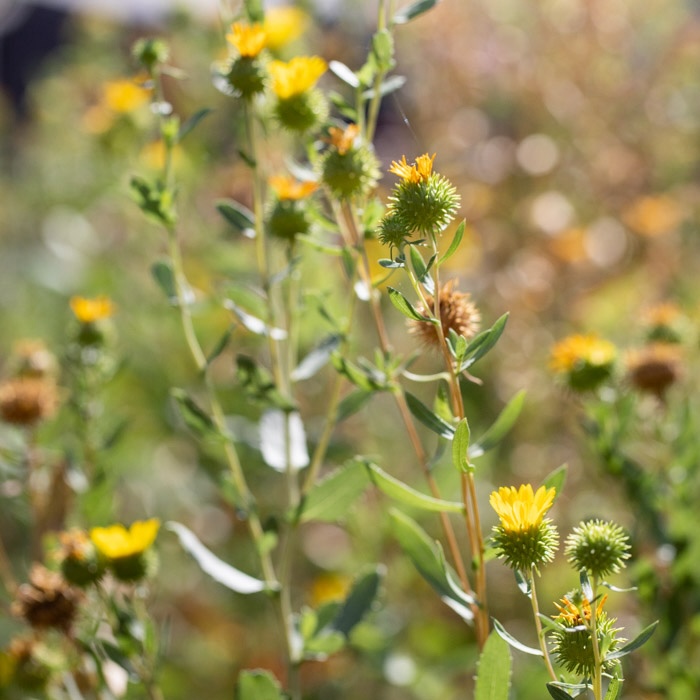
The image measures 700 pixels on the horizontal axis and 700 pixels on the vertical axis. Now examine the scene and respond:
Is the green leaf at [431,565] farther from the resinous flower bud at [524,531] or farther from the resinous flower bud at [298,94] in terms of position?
the resinous flower bud at [298,94]

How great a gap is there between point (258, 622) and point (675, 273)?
0.93 m

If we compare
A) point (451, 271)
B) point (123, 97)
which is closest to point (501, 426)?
point (451, 271)

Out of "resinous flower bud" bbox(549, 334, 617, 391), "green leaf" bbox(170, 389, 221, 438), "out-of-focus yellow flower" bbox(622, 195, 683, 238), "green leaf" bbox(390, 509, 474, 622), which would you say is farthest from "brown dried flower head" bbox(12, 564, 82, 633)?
"out-of-focus yellow flower" bbox(622, 195, 683, 238)

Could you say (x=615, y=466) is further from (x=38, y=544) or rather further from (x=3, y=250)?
(x=3, y=250)

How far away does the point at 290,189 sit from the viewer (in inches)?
31.0

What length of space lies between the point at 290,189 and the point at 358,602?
36 centimetres

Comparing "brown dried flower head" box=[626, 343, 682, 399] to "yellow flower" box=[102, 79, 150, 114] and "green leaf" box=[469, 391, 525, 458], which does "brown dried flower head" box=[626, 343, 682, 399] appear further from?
"yellow flower" box=[102, 79, 150, 114]

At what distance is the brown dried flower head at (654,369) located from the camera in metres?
Result: 1.01

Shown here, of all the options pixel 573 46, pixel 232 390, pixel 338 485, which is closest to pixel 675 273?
pixel 573 46

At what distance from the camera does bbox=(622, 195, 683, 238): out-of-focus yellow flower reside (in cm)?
152

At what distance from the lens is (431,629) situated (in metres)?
1.18

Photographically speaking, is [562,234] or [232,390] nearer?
[232,390]

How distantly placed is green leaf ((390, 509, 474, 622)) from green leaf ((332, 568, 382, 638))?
14 centimetres

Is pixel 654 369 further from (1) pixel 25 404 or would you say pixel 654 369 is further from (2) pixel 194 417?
(1) pixel 25 404
